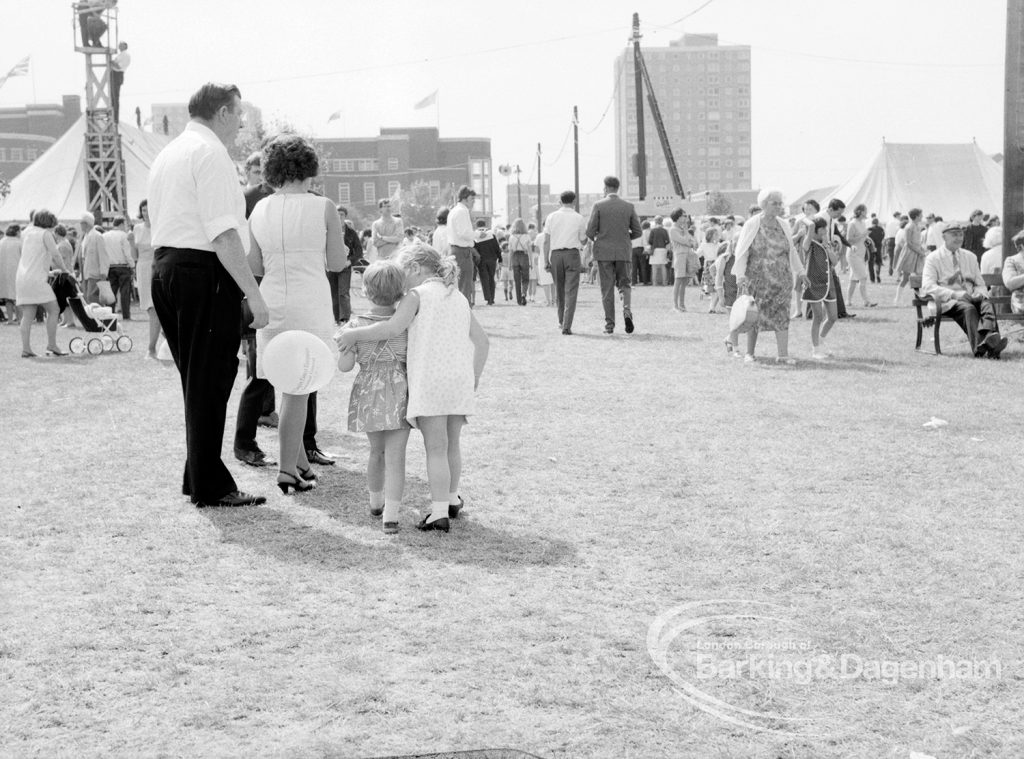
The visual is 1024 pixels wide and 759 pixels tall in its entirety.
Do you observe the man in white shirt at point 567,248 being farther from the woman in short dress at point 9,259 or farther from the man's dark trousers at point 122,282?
the man's dark trousers at point 122,282

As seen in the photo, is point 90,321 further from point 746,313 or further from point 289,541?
point 289,541

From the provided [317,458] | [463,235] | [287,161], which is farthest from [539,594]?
[463,235]

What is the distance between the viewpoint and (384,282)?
594cm

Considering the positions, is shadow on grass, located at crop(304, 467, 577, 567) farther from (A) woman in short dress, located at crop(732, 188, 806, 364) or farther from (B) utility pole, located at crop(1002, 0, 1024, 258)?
(B) utility pole, located at crop(1002, 0, 1024, 258)

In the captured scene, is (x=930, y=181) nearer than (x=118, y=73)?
No

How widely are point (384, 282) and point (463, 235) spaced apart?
13630mm

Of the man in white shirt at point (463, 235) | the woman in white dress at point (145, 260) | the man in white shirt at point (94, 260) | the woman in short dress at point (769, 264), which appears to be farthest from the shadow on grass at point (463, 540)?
the man in white shirt at point (94, 260)

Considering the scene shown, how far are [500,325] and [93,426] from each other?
10943mm

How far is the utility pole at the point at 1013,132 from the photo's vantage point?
1750cm

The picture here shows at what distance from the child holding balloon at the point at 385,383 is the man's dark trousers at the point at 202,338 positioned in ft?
2.54

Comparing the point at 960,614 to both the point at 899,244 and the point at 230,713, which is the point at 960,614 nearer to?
the point at 230,713

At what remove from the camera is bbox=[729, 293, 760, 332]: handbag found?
42.9 ft

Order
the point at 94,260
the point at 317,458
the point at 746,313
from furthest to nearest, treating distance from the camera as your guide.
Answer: the point at 94,260 < the point at 746,313 < the point at 317,458

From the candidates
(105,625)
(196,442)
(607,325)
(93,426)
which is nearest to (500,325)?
(607,325)
